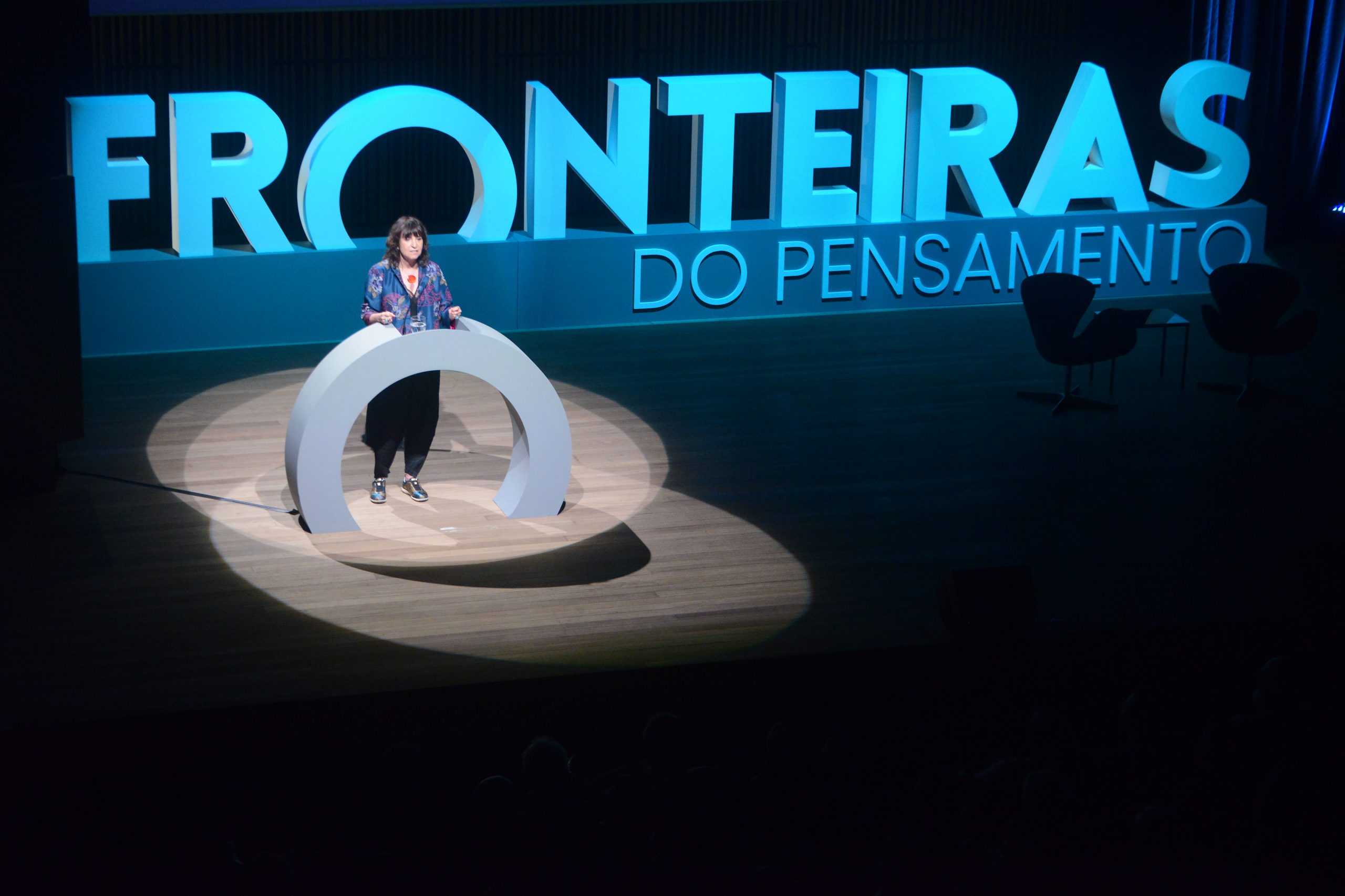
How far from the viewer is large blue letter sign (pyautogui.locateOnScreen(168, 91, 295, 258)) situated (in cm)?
959

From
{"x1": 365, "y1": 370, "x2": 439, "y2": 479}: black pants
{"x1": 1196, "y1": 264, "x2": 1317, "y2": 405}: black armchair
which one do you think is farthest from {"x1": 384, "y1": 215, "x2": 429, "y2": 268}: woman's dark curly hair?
{"x1": 1196, "y1": 264, "x2": 1317, "y2": 405}: black armchair

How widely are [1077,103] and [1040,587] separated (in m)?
6.08

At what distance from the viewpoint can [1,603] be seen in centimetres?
585

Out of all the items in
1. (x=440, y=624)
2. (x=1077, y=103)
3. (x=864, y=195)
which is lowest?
(x=440, y=624)

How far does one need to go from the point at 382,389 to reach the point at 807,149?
5.11 metres

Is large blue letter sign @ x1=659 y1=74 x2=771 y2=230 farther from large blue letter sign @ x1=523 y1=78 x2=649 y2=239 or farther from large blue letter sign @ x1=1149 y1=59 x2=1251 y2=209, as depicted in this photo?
large blue letter sign @ x1=1149 y1=59 x2=1251 y2=209

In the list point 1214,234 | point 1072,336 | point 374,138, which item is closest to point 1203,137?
point 1214,234

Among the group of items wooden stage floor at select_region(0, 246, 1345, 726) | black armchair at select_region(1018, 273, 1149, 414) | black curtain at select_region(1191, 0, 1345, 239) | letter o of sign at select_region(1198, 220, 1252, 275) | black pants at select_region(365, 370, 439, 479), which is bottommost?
→ wooden stage floor at select_region(0, 246, 1345, 726)

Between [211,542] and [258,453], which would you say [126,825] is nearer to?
[211,542]

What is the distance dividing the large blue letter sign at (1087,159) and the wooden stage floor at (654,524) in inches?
79.5

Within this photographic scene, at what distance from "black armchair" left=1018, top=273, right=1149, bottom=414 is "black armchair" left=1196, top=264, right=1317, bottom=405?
540 mm

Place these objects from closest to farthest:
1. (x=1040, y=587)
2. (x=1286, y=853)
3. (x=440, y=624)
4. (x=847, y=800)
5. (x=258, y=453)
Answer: (x=1286, y=853)
(x=847, y=800)
(x=440, y=624)
(x=1040, y=587)
(x=258, y=453)

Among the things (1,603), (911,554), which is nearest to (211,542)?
(1,603)

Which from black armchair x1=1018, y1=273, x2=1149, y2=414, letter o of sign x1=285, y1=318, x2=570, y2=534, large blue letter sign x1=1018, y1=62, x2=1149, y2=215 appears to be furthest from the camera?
large blue letter sign x1=1018, y1=62, x2=1149, y2=215
